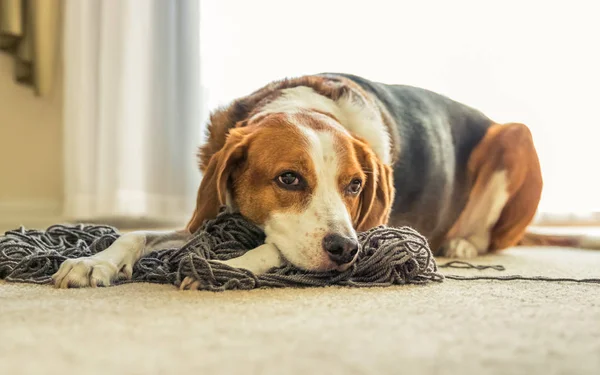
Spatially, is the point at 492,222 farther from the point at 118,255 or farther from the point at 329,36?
the point at 118,255

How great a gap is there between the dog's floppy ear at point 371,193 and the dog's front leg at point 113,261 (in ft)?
1.67

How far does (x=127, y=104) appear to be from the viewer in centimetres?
317

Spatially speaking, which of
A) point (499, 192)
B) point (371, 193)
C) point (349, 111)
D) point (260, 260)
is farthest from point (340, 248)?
point (499, 192)

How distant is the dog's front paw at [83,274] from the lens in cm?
141

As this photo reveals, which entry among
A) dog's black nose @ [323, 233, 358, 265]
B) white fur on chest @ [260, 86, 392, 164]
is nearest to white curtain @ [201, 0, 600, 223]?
white fur on chest @ [260, 86, 392, 164]

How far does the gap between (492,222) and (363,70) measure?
1229 millimetres

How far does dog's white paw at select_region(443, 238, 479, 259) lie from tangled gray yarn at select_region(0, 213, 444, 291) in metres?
0.91

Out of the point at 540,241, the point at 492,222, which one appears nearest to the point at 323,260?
the point at 492,222

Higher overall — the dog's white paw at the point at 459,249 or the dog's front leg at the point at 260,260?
the dog's front leg at the point at 260,260

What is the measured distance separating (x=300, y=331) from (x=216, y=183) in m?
0.82

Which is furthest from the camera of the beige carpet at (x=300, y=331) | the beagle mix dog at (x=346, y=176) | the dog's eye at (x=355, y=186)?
the dog's eye at (x=355, y=186)

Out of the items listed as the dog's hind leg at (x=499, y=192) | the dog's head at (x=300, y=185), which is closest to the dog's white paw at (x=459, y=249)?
the dog's hind leg at (x=499, y=192)

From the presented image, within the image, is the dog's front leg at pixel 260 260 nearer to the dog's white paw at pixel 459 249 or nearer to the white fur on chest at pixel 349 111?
the white fur on chest at pixel 349 111

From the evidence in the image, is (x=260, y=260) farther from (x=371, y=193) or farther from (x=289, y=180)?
(x=371, y=193)
